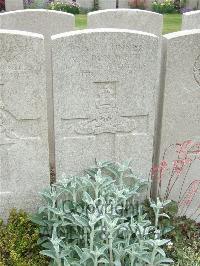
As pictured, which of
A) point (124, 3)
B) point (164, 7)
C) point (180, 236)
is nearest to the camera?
point (180, 236)

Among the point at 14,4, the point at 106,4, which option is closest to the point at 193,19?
the point at 14,4

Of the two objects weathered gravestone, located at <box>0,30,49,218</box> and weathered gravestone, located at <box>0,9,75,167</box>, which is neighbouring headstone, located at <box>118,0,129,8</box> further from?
weathered gravestone, located at <box>0,30,49,218</box>

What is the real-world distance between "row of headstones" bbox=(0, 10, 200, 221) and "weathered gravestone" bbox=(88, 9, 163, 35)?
1652 millimetres

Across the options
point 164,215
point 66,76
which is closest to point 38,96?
point 66,76

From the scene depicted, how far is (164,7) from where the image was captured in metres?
15.6

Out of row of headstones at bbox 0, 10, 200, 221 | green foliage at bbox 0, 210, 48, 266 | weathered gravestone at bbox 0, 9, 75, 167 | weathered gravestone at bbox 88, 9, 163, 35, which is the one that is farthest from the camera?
weathered gravestone at bbox 88, 9, 163, 35

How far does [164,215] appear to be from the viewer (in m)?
3.41

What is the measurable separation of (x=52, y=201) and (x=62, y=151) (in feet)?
1.44

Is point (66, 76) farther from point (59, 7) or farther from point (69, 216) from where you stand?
point (59, 7)

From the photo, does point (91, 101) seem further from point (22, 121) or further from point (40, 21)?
point (40, 21)

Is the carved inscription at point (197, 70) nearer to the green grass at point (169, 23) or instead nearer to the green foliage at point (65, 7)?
the green grass at point (169, 23)

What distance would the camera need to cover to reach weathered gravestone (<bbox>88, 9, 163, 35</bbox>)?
498 cm

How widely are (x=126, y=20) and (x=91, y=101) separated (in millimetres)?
2018

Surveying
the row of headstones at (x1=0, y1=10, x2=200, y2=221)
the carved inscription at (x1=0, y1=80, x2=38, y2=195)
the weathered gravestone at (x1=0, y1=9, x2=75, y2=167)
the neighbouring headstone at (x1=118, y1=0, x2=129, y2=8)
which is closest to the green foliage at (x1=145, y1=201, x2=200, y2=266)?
the row of headstones at (x1=0, y1=10, x2=200, y2=221)
